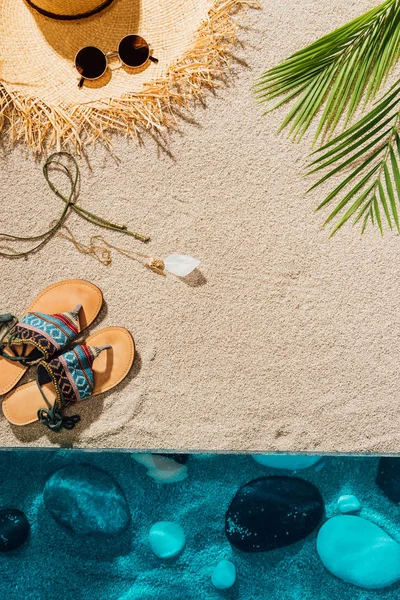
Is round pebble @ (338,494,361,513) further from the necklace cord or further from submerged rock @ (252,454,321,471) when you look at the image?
the necklace cord

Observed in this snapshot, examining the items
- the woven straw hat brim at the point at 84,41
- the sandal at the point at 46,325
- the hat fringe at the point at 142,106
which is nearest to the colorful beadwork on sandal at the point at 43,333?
the sandal at the point at 46,325

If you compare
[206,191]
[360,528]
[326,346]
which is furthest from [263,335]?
[360,528]

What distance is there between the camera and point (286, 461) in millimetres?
1491

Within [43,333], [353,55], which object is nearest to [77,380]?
[43,333]

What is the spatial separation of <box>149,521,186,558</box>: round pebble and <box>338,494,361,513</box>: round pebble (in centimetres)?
45

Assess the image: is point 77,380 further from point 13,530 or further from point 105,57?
point 105,57

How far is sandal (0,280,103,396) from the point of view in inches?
56.4

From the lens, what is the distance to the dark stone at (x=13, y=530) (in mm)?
1512

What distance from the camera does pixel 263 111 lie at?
5.06ft

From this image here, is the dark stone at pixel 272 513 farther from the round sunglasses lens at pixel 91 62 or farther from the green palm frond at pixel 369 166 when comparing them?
the round sunglasses lens at pixel 91 62

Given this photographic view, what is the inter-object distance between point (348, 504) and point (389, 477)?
0.44 ft

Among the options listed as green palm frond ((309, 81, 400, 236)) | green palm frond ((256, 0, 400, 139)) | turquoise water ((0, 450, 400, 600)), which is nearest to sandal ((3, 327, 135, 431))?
turquoise water ((0, 450, 400, 600))

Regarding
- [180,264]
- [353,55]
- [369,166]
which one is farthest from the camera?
[180,264]

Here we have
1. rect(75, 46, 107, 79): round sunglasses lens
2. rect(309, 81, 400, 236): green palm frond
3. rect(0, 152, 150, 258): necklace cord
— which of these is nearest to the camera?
rect(309, 81, 400, 236): green palm frond
